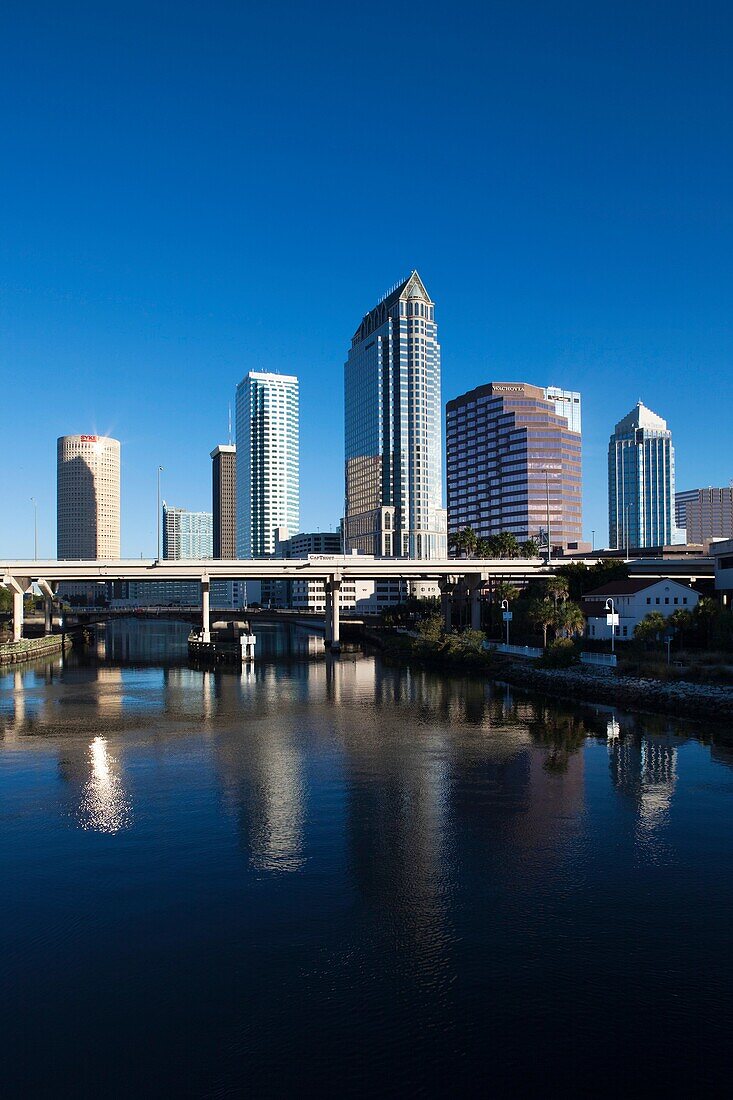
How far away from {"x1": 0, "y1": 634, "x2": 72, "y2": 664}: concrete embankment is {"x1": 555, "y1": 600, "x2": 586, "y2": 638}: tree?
80969 mm

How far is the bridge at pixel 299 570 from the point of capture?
138 metres

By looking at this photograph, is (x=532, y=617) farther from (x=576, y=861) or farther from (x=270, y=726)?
(x=576, y=861)

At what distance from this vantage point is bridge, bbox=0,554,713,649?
138 meters

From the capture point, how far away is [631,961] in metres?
23.3

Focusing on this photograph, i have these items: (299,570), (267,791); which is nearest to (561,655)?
(267,791)

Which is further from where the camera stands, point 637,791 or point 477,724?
point 477,724

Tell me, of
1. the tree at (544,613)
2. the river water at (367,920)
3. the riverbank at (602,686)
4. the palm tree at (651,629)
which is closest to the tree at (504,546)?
the riverbank at (602,686)

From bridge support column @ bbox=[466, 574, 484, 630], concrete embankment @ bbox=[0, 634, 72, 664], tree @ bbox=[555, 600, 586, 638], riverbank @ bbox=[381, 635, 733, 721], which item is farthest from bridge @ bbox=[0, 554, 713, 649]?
tree @ bbox=[555, 600, 586, 638]

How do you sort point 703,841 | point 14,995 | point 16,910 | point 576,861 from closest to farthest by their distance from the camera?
point 14,995, point 16,910, point 576,861, point 703,841

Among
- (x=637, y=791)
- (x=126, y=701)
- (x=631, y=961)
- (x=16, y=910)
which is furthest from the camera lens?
(x=126, y=701)

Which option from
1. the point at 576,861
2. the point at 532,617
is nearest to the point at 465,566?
the point at 532,617

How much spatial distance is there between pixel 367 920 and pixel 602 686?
2100 inches

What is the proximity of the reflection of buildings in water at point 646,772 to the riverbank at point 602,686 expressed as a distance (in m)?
9.46

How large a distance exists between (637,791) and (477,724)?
2277cm
